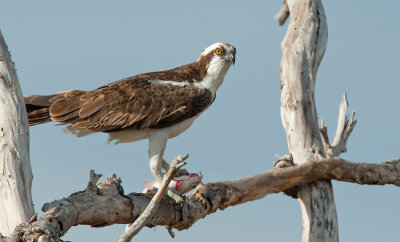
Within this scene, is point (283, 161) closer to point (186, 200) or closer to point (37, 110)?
point (186, 200)

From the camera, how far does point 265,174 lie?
8.30 m

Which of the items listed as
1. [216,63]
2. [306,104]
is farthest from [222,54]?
[306,104]

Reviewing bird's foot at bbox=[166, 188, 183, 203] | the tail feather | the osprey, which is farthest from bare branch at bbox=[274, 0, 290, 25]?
bird's foot at bbox=[166, 188, 183, 203]

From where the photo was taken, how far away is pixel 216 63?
8.58m

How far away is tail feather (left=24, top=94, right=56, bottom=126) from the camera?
26.7 ft

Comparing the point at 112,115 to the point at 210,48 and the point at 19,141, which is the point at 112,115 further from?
the point at 19,141

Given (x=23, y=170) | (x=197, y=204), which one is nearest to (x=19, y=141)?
(x=23, y=170)

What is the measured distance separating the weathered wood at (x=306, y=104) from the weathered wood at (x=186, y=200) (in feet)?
0.76

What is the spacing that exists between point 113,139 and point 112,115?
393mm

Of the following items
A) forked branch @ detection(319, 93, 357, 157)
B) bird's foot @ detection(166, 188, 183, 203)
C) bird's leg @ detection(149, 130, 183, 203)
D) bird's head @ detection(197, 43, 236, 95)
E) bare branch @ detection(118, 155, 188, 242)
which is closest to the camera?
bare branch @ detection(118, 155, 188, 242)

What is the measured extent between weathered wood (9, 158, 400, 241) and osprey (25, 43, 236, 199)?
2.51ft

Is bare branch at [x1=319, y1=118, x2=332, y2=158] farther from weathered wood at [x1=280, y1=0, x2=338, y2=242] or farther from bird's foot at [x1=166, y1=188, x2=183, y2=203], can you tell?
bird's foot at [x1=166, y1=188, x2=183, y2=203]

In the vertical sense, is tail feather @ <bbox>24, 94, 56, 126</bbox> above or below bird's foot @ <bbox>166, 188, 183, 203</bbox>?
above

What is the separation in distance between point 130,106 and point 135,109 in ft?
0.22
